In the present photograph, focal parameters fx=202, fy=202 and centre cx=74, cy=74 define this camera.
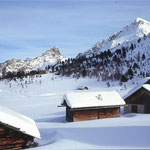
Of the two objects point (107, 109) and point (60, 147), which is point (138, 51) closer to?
point (107, 109)

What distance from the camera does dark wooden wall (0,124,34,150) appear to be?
12398 millimetres

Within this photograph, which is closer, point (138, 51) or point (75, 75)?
point (75, 75)

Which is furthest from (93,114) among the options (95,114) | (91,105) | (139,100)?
(139,100)

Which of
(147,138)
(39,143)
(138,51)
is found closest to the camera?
(147,138)

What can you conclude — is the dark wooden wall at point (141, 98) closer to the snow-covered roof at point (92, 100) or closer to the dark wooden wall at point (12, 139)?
the snow-covered roof at point (92, 100)

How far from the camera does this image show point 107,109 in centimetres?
2698

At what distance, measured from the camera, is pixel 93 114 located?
1032 inches

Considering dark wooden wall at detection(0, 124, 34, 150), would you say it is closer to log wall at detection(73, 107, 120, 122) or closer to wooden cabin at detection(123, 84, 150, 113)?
log wall at detection(73, 107, 120, 122)

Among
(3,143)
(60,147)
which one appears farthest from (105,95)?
(3,143)

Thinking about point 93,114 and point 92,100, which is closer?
point 93,114

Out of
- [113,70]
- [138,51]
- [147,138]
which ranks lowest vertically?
[147,138]

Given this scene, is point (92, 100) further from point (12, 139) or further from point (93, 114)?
point (12, 139)

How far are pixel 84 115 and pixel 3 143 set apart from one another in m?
14.6

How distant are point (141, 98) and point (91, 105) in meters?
7.73
